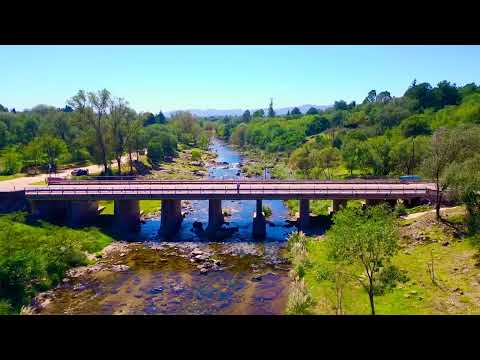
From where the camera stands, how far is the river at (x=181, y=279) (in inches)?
1145

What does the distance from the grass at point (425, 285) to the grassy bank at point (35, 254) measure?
2159 cm

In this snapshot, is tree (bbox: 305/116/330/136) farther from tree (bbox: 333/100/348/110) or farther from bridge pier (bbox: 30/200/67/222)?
bridge pier (bbox: 30/200/67/222)

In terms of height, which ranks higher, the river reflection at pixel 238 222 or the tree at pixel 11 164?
the tree at pixel 11 164

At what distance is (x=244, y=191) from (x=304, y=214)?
763cm

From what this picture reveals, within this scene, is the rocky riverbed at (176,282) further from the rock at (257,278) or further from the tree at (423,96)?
the tree at (423,96)

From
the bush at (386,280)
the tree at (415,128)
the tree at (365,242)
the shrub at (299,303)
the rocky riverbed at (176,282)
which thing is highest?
the tree at (415,128)

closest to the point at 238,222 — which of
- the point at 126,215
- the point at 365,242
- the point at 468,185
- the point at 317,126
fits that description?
the point at 126,215

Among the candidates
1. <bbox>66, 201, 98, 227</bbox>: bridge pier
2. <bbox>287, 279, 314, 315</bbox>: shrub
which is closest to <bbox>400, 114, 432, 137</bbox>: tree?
<bbox>287, 279, 314, 315</bbox>: shrub

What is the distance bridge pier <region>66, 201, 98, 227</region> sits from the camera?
46.7 m

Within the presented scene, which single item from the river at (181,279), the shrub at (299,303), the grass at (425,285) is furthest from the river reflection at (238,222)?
the shrub at (299,303)
